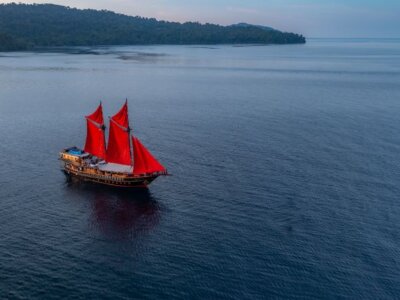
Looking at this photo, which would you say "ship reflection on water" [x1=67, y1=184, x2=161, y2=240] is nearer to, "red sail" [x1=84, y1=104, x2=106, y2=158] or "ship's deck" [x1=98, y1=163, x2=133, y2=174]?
"ship's deck" [x1=98, y1=163, x2=133, y2=174]

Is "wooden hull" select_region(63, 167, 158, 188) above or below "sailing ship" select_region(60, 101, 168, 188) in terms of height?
below

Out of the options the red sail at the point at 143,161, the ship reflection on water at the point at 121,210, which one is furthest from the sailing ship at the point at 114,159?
the ship reflection on water at the point at 121,210

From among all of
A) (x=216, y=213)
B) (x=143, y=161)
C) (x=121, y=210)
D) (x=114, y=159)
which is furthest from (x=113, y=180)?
(x=216, y=213)

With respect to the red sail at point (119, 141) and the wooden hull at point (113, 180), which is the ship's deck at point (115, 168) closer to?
the red sail at point (119, 141)

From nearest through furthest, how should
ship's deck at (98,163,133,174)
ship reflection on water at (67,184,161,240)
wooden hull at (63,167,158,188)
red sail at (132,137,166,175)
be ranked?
ship reflection on water at (67,184,161,240)
red sail at (132,137,166,175)
wooden hull at (63,167,158,188)
ship's deck at (98,163,133,174)

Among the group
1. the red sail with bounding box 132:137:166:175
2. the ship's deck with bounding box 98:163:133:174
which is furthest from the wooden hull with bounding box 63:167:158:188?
the ship's deck with bounding box 98:163:133:174

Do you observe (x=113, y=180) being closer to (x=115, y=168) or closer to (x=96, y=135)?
(x=115, y=168)

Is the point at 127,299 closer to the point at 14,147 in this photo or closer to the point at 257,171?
the point at 257,171
